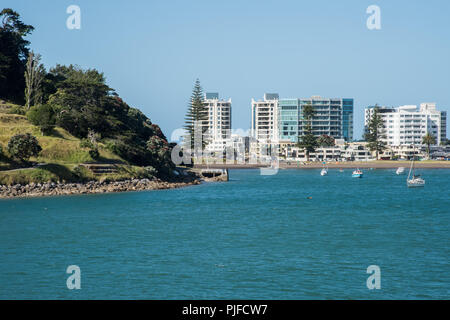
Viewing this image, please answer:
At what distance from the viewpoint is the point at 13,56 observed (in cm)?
11788

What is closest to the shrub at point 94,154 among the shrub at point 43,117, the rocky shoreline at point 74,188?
the rocky shoreline at point 74,188

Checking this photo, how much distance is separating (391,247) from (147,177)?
58604mm

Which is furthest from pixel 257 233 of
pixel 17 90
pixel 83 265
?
pixel 17 90

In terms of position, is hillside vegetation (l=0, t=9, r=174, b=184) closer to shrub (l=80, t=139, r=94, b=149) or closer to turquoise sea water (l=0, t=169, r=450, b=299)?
shrub (l=80, t=139, r=94, b=149)

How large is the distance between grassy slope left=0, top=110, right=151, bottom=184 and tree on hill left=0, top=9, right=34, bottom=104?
63.8 ft

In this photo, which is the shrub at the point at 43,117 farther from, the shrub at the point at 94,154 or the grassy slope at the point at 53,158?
the shrub at the point at 94,154

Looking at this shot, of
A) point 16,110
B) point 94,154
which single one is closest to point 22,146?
point 94,154

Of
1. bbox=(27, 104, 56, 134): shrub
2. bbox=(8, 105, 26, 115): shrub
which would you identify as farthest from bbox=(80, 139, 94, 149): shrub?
bbox=(8, 105, 26, 115): shrub

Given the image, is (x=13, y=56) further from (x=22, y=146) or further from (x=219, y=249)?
(x=219, y=249)

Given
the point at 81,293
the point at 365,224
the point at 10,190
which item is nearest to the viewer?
the point at 81,293

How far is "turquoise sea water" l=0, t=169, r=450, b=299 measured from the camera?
30.8m

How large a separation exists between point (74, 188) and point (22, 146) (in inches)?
358

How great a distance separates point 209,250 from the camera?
41.7 m
